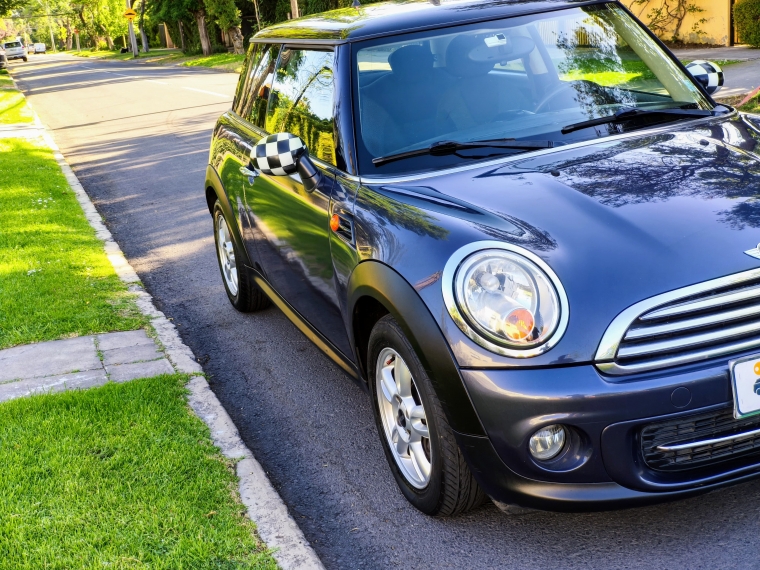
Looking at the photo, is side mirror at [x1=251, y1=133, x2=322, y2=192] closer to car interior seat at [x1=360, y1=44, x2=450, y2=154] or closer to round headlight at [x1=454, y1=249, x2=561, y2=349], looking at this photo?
car interior seat at [x1=360, y1=44, x2=450, y2=154]

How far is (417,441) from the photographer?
3150 mm

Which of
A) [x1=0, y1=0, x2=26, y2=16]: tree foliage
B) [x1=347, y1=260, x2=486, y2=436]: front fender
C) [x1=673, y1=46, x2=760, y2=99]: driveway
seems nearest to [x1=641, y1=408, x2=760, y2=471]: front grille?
[x1=347, y1=260, x2=486, y2=436]: front fender

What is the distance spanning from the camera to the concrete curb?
9.75ft

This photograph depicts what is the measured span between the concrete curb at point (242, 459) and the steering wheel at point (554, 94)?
6.25 feet

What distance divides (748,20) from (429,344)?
17991 millimetres

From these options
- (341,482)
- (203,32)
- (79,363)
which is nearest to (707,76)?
(341,482)

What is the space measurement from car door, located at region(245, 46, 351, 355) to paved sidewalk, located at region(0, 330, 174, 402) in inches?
35.5

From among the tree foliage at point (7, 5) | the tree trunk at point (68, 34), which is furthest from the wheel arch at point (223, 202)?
the tree trunk at point (68, 34)

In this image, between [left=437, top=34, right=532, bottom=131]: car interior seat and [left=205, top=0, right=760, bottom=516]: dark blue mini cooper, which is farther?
[left=437, top=34, right=532, bottom=131]: car interior seat

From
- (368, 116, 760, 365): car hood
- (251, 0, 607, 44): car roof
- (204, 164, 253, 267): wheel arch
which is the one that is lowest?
(204, 164, 253, 267): wheel arch

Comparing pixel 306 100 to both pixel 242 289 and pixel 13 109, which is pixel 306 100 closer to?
pixel 242 289

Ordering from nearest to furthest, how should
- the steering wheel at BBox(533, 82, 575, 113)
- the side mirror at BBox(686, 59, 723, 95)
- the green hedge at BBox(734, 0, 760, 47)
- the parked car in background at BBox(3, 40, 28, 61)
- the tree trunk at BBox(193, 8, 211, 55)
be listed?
the steering wheel at BBox(533, 82, 575, 113) < the side mirror at BBox(686, 59, 723, 95) < the green hedge at BBox(734, 0, 760, 47) < the tree trunk at BBox(193, 8, 211, 55) < the parked car in background at BBox(3, 40, 28, 61)

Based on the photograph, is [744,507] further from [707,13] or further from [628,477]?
[707,13]

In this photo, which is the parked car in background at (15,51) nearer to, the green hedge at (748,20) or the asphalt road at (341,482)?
the green hedge at (748,20)
